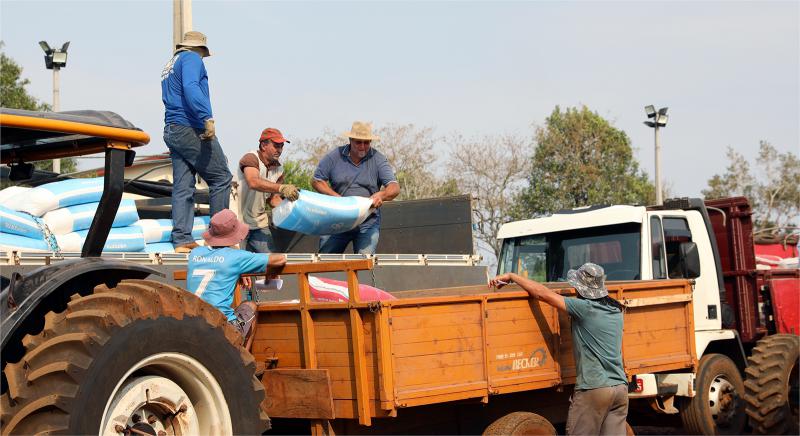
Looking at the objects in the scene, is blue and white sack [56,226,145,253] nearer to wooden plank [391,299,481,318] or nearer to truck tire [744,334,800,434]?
wooden plank [391,299,481,318]

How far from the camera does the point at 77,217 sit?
7.91 meters

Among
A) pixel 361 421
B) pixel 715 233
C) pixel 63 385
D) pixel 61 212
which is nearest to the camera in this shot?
pixel 63 385

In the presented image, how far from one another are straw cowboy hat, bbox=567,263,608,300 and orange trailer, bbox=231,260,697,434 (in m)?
0.25

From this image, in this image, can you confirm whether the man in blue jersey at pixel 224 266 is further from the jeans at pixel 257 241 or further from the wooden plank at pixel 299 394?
the jeans at pixel 257 241

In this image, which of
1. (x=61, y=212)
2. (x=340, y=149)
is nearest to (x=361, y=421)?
(x=61, y=212)

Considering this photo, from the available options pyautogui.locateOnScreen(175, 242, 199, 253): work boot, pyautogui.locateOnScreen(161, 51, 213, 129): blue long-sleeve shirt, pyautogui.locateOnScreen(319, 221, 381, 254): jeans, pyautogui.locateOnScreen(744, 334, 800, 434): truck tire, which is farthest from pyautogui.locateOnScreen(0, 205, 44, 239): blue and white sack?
pyautogui.locateOnScreen(744, 334, 800, 434): truck tire

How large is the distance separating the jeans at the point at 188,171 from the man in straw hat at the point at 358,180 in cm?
151

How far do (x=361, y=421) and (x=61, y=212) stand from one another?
3319 mm

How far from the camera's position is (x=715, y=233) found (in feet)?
41.1

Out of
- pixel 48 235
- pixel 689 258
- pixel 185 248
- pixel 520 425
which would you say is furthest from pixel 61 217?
pixel 689 258

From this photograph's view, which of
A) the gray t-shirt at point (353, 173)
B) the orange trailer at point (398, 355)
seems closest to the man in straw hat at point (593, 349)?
the orange trailer at point (398, 355)

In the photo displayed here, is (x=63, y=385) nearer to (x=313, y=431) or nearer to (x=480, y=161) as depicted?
(x=313, y=431)

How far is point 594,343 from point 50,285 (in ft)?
12.2

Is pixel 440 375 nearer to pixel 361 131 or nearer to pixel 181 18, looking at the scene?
pixel 361 131
